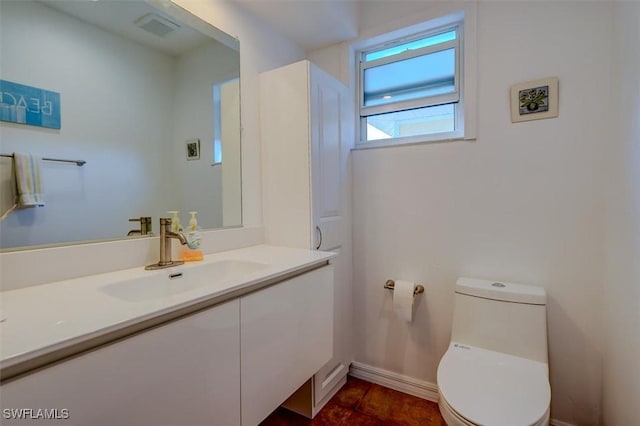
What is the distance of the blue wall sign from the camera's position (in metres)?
0.89

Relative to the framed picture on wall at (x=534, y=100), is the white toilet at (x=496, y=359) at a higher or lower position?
lower

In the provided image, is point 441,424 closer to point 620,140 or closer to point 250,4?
point 620,140

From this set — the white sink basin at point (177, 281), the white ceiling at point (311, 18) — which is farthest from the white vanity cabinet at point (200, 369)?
the white ceiling at point (311, 18)

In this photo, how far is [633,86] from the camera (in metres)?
1.08

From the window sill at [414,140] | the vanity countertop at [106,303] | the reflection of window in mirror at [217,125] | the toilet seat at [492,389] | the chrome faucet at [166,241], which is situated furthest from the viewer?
the window sill at [414,140]

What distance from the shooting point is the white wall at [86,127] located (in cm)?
92

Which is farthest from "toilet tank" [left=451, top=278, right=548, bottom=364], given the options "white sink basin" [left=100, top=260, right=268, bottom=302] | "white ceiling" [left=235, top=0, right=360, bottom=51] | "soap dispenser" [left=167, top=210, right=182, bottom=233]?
"white ceiling" [left=235, top=0, right=360, bottom=51]

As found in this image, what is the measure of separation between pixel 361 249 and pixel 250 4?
5.13ft

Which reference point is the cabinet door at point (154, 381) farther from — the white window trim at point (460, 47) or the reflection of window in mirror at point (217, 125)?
the white window trim at point (460, 47)

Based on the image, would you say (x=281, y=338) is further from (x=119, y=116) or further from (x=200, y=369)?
(x=119, y=116)

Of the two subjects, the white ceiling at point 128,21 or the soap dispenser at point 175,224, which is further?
the soap dispenser at point 175,224

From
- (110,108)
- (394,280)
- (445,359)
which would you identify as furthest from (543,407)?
(110,108)

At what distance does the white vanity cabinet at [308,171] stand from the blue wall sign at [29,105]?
93 centimetres

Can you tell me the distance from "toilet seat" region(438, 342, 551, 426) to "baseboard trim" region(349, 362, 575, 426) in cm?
51
